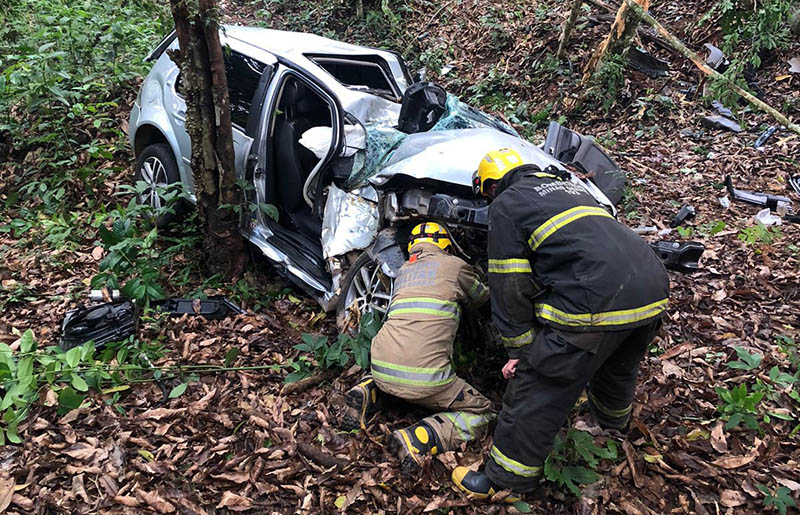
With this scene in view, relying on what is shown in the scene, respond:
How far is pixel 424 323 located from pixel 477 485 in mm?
920

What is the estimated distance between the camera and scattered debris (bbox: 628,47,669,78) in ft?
24.9

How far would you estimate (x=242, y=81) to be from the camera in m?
4.70

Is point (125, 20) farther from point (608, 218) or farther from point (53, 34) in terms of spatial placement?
point (608, 218)

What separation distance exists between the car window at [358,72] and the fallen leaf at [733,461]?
3868 mm

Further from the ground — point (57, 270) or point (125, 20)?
point (125, 20)

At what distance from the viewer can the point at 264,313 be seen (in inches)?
174

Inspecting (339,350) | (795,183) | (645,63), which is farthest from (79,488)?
(645,63)

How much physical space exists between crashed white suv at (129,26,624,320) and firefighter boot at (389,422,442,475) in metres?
1.04

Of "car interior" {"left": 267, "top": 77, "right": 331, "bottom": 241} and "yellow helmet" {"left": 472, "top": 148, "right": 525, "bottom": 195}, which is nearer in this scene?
"yellow helmet" {"left": 472, "top": 148, "right": 525, "bottom": 195}

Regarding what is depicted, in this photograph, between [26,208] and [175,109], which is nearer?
[175,109]

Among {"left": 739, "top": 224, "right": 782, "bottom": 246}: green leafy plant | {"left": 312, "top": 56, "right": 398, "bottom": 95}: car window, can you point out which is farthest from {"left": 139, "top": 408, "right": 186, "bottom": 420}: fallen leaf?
{"left": 739, "top": 224, "right": 782, "bottom": 246}: green leafy plant

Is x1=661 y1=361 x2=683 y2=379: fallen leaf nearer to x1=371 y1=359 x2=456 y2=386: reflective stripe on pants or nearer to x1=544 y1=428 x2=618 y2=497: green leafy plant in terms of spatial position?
x1=544 y1=428 x2=618 y2=497: green leafy plant

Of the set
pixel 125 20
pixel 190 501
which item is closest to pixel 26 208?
pixel 125 20

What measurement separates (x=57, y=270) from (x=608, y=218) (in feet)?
14.7
